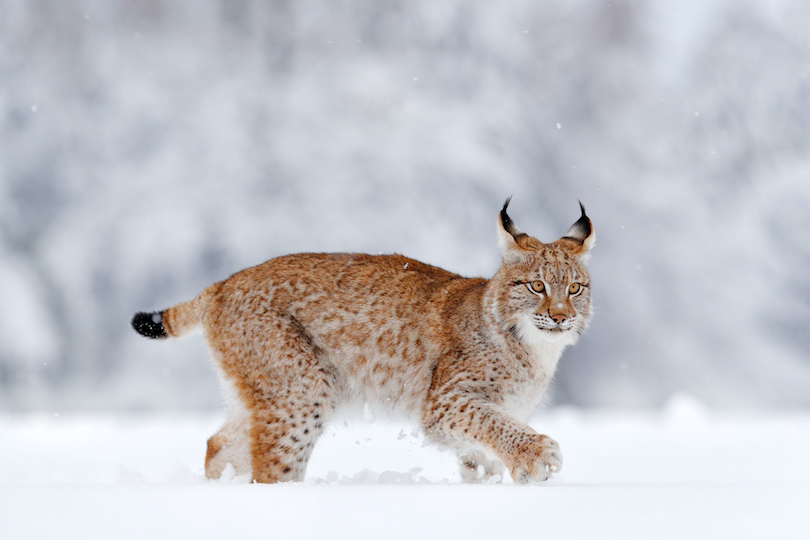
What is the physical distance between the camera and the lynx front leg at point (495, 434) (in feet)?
13.3

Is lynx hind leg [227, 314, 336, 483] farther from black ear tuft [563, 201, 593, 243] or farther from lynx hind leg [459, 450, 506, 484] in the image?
black ear tuft [563, 201, 593, 243]

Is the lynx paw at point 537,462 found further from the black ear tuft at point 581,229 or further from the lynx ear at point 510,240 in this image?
the black ear tuft at point 581,229

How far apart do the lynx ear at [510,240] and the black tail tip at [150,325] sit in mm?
2439

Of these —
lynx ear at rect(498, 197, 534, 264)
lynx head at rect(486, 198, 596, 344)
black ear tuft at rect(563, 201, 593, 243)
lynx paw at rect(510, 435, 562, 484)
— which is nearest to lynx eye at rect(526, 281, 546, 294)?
lynx head at rect(486, 198, 596, 344)

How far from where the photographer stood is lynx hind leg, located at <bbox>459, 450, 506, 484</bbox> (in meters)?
5.14

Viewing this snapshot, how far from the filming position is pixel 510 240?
5.07m

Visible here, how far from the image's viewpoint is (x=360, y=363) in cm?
518

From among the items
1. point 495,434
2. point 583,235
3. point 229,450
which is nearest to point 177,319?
point 229,450

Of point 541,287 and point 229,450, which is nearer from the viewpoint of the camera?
point 541,287

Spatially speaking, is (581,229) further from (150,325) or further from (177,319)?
(150,325)

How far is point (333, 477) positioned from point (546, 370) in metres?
1.56

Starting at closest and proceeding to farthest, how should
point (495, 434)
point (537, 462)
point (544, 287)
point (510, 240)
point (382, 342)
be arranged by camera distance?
point (537, 462), point (495, 434), point (544, 287), point (510, 240), point (382, 342)

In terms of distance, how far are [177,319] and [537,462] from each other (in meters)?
2.77

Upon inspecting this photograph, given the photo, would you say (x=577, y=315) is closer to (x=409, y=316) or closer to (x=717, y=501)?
(x=409, y=316)
